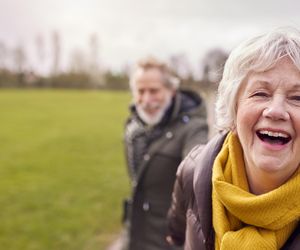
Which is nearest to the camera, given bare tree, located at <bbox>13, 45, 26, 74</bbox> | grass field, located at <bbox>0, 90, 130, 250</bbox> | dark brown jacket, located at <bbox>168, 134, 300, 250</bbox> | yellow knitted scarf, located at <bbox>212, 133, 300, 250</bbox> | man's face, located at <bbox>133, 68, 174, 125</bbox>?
yellow knitted scarf, located at <bbox>212, 133, 300, 250</bbox>

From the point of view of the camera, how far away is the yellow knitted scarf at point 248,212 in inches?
66.7

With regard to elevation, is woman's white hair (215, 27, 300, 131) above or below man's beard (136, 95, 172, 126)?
above

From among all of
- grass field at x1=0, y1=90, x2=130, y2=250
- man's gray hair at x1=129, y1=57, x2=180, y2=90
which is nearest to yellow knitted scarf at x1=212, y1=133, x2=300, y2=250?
man's gray hair at x1=129, y1=57, x2=180, y2=90

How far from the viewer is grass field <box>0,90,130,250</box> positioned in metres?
5.93

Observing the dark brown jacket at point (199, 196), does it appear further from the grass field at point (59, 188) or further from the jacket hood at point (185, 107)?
the grass field at point (59, 188)

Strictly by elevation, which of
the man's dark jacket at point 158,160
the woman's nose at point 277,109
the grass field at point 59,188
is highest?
the woman's nose at point 277,109

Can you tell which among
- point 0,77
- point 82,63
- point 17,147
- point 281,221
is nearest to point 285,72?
point 281,221

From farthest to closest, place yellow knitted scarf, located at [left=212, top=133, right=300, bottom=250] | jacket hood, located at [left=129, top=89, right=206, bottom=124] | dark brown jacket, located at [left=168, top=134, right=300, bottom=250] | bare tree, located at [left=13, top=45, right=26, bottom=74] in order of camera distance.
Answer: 1. bare tree, located at [left=13, top=45, right=26, bottom=74]
2. jacket hood, located at [left=129, top=89, right=206, bottom=124]
3. dark brown jacket, located at [left=168, top=134, right=300, bottom=250]
4. yellow knitted scarf, located at [left=212, top=133, right=300, bottom=250]

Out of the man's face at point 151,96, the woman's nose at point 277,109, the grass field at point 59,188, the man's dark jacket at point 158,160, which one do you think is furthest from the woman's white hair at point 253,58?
the grass field at point 59,188

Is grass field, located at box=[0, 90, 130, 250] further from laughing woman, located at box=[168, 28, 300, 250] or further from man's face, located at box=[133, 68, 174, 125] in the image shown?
laughing woman, located at box=[168, 28, 300, 250]

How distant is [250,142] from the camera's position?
1.83 m

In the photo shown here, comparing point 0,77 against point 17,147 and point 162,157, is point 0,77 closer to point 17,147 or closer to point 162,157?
point 17,147

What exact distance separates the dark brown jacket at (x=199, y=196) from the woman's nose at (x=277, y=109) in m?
0.41

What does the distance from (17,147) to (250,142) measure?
459 inches
